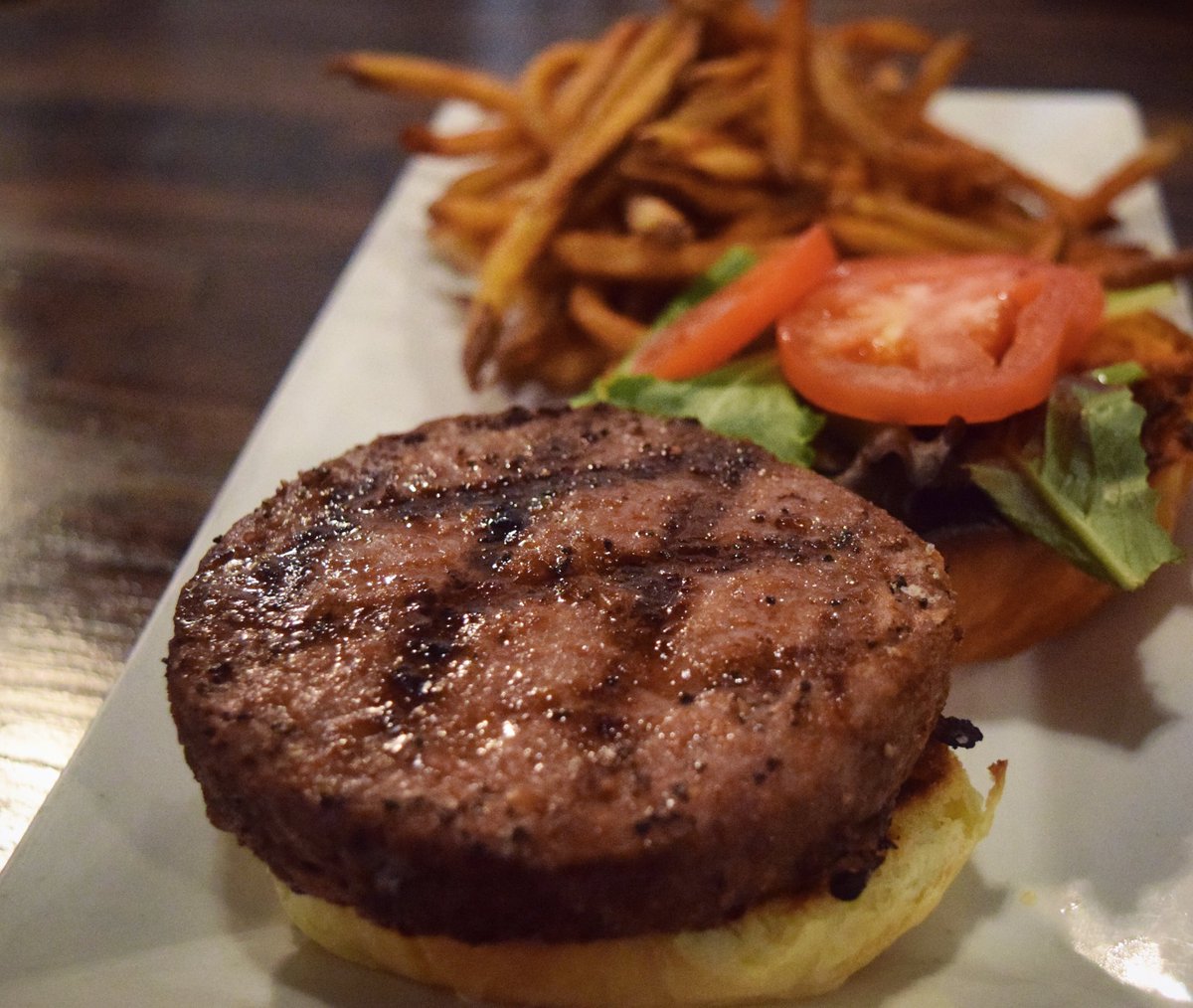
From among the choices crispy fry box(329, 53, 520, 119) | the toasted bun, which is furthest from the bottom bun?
crispy fry box(329, 53, 520, 119)

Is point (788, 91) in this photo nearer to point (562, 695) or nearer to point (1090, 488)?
point (1090, 488)

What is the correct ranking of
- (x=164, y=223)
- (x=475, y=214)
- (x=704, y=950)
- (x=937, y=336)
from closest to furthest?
(x=704, y=950), (x=937, y=336), (x=475, y=214), (x=164, y=223)

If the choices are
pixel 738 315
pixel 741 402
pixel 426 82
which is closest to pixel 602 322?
pixel 738 315

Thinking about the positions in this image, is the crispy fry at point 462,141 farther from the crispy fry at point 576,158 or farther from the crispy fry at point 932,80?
the crispy fry at point 932,80

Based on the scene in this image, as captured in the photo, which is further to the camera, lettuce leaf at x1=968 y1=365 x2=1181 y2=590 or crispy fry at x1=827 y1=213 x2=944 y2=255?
crispy fry at x1=827 y1=213 x2=944 y2=255

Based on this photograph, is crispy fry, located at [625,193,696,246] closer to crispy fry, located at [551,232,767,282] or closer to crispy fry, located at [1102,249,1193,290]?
crispy fry, located at [551,232,767,282]

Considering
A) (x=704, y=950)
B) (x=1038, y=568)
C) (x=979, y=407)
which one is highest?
(x=979, y=407)
